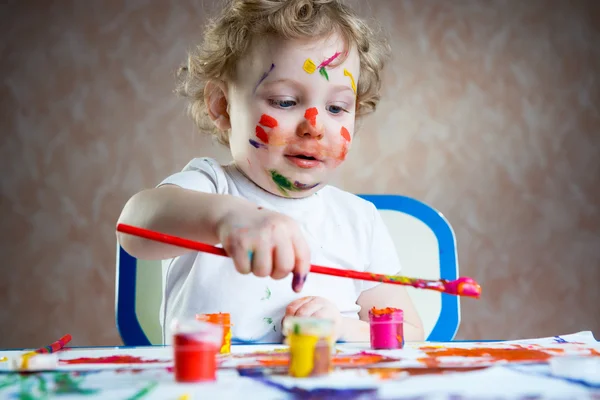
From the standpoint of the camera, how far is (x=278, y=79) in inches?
40.7

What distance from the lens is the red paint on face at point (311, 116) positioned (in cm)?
103

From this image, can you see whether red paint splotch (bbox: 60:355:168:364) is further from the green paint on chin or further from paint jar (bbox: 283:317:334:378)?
the green paint on chin

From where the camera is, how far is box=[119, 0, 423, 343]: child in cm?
102

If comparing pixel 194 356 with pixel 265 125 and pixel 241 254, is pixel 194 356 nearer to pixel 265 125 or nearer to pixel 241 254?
pixel 241 254

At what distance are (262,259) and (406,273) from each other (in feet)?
2.25

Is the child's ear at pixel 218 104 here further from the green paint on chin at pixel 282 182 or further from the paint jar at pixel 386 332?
the paint jar at pixel 386 332

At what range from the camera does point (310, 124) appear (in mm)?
1028

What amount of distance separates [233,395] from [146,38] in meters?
1.95

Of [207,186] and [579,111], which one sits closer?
[207,186]

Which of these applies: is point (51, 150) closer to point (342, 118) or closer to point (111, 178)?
point (111, 178)

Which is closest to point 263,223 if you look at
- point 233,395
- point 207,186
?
point 233,395

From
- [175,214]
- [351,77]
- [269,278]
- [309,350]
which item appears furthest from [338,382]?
[351,77]

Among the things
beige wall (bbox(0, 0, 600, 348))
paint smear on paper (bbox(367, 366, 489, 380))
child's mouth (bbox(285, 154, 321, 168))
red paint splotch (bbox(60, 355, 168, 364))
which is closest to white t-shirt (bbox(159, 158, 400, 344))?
child's mouth (bbox(285, 154, 321, 168))

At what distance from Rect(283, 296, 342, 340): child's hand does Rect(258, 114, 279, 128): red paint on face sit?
26 centimetres
